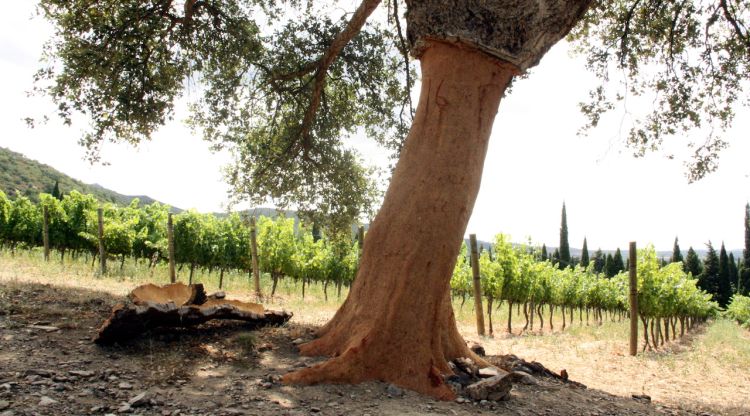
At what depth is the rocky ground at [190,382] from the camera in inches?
152

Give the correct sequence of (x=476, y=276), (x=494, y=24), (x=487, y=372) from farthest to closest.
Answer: (x=476, y=276) < (x=494, y=24) < (x=487, y=372)

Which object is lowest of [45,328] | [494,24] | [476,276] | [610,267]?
[45,328]

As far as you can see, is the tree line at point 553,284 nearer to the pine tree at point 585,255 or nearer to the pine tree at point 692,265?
the pine tree at point 692,265

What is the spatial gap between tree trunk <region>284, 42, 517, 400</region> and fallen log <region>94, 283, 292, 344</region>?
1.05 meters

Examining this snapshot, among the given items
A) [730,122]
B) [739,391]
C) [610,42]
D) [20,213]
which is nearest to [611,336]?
[739,391]

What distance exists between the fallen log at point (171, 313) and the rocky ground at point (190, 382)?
127 mm

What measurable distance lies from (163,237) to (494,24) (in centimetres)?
1881

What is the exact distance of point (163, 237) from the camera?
2119 centimetres

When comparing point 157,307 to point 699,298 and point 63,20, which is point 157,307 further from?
point 699,298

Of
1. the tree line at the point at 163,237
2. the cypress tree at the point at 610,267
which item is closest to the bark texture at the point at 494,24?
the tree line at the point at 163,237

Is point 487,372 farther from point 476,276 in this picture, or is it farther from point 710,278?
point 710,278

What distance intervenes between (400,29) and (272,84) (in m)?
2.60

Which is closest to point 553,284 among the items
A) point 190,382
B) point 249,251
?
point 249,251

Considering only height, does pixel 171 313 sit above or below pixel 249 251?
below
